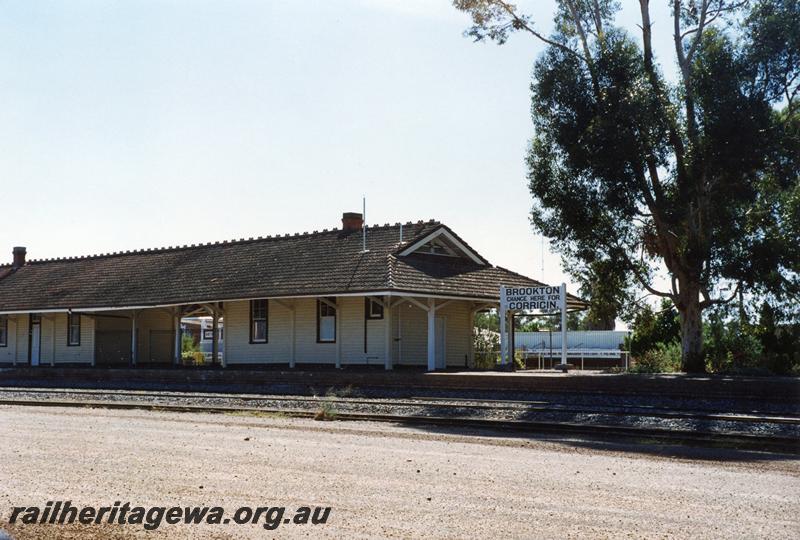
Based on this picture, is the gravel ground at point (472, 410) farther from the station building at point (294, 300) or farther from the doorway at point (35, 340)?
the doorway at point (35, 340)

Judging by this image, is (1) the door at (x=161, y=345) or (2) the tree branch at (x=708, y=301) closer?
(2) the tree branch at (x=708, y=301)

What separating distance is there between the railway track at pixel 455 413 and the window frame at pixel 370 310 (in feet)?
21.4

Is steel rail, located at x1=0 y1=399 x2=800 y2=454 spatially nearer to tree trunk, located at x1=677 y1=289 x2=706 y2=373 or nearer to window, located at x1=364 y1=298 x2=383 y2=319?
window, located at x1=364 y1=298 x2=383 y2=319

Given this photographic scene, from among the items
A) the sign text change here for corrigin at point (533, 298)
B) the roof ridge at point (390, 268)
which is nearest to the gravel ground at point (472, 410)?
the roof ridge at point (390, 268)

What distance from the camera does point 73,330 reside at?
→ 37.4 metres

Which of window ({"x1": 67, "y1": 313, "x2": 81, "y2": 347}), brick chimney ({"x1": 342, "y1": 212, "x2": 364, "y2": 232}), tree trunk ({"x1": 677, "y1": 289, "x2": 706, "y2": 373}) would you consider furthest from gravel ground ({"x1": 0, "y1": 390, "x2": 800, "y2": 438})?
window ({"x1": 67, "y1": 313, "x2": 81, "y2": 347})

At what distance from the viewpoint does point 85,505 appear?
810cm

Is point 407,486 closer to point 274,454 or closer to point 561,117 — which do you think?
point 274,454

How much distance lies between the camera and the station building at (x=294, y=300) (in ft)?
90.5

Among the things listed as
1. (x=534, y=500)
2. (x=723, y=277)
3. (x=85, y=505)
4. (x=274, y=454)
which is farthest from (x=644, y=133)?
(x=85, y=505)

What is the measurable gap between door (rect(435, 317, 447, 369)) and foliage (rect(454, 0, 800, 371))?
15.4ft

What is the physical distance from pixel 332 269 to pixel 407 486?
1954 cm

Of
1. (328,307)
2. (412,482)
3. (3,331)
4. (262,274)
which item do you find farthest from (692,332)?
(3,331)

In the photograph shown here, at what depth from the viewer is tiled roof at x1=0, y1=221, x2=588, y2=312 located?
27.3 m
